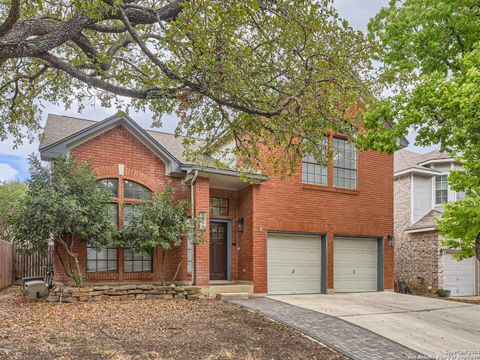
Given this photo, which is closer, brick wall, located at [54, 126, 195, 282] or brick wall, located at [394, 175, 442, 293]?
brick wall, located at [54, 126, 195, 282]

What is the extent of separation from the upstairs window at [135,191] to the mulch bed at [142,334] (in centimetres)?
348

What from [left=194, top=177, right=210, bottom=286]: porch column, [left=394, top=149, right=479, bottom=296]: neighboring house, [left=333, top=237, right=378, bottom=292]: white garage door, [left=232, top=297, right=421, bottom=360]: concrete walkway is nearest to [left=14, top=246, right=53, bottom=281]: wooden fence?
[left=194, top=177, right=210, bottom=286]: porch column

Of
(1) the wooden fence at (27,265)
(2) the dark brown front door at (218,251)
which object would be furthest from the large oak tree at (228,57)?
(1) the wooden fence at (27,265)

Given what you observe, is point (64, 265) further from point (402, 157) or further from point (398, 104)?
point (402, 157)

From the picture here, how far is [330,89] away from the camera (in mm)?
6809

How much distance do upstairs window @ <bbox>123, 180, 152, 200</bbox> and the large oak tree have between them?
4.54m

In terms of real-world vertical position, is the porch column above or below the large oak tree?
below

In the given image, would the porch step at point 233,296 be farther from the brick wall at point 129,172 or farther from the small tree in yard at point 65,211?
the small tree in yard at point 65,211

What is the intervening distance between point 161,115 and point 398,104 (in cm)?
567

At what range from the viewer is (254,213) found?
12.8 metres

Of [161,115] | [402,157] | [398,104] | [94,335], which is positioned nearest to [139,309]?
[94,335]

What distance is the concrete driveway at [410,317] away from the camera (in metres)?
7.66

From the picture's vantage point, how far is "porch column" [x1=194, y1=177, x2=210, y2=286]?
11859mm

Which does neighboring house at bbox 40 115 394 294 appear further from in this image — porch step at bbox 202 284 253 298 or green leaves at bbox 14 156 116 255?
green leaves at bbox 14 156 116 255
